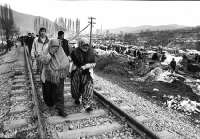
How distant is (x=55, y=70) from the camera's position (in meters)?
4.54

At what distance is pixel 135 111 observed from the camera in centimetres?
526

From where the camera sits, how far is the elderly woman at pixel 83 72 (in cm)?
465

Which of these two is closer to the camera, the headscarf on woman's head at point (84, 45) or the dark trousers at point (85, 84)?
the headscarf on woman's head at point (84, 45)

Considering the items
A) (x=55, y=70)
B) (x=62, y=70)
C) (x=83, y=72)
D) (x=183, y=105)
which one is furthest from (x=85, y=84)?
(x=183, y=105)

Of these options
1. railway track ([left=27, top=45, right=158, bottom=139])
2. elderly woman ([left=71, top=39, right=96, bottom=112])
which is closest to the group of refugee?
elderly woman ([left=71, top=39, right=96, bottom=112])

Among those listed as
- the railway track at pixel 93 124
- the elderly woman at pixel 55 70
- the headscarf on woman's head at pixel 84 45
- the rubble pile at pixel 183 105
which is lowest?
the rubble pile at pixel 183 105

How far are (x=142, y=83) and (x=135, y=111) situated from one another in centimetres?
445

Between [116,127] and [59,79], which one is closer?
[116,127]

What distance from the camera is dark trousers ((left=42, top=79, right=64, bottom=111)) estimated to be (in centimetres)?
468

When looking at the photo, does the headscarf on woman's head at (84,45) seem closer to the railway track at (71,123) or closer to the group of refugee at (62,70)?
the group of refugee at (62,70)

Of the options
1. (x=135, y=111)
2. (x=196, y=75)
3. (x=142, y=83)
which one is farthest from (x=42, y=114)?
(x=196, y=75)

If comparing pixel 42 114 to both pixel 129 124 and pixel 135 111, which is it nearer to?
pixel 129 124

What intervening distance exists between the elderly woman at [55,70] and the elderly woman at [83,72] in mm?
259

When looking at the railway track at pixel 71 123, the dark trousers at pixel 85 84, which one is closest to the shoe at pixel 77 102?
the railway track at pixel 71 123
